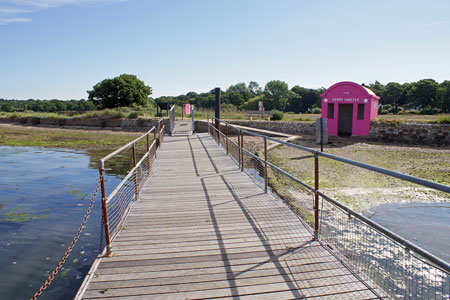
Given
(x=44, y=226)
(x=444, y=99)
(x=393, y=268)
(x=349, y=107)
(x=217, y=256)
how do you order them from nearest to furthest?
(x=217, y=256)
(x=393, y=268)
(x=44, y=226)
(x=349, y=107)
(x=444, y=99)

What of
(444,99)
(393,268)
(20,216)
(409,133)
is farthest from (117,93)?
(444,99)

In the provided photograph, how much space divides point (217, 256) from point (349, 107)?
2046 centimetres

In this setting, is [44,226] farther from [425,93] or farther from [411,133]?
[425,93]

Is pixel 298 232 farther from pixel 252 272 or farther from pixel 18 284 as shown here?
pixel 18 284

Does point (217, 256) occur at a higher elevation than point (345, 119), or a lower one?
lower

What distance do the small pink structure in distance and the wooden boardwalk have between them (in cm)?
1678

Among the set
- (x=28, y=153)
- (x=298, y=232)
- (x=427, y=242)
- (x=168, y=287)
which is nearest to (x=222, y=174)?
(x=298, y=232)

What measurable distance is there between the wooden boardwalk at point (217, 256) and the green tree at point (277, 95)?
9320 cm

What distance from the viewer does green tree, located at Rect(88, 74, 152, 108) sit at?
4559 cm

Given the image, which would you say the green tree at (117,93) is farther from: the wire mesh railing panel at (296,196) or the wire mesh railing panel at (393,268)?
the wire mesh railing panel at (393,268)

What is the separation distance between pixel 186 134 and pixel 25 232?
11.2m

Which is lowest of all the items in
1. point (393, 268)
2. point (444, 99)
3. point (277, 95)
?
point (393, 268)

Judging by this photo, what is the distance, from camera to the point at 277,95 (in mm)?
99188

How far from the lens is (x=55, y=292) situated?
4543mm
